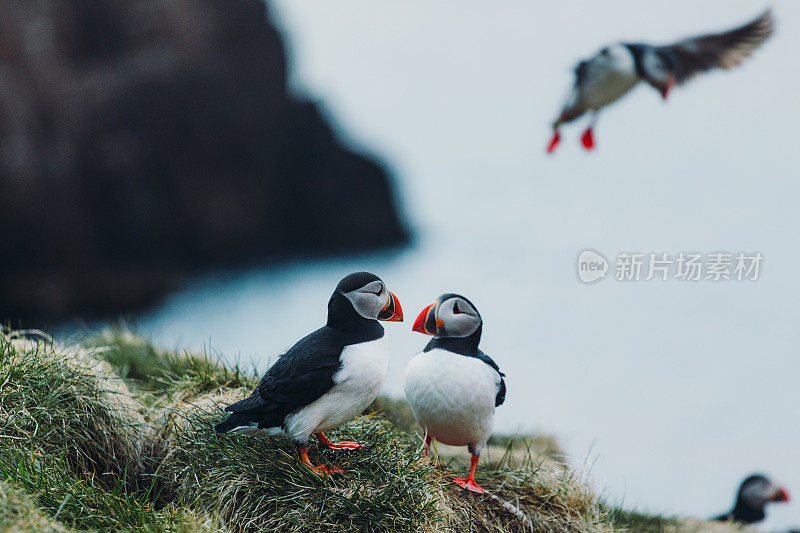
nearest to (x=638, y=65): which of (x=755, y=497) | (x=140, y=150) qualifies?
(x=755, y=497)

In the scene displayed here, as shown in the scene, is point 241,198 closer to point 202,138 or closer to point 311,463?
point 202,138

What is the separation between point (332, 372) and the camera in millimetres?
2744

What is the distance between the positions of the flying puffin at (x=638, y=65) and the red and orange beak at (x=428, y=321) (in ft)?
3.01

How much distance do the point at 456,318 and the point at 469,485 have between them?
0.85 meters

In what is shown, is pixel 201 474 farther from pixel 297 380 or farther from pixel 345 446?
pixel 297 380

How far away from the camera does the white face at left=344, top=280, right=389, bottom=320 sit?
9.21 ft

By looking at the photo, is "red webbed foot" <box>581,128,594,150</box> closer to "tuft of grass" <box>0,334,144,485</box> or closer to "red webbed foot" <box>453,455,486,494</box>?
"red webbed foot" <box>453,455,486,494</box>

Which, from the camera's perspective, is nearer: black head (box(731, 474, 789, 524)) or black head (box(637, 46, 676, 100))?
black head (box(637, 46, 676, 100))

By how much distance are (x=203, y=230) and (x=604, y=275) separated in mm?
10719

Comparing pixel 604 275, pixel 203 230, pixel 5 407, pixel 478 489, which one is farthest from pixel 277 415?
pixel 203 230

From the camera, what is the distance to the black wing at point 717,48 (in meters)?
2.93

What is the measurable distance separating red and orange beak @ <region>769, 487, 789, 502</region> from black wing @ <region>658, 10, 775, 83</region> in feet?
13.0

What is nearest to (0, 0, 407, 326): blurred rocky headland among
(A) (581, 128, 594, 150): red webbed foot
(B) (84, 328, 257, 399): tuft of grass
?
(B) (84, 328, 257, 399): tuft of grass

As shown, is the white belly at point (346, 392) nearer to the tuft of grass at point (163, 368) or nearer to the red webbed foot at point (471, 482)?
the red webbed foot at point (471, 482)
